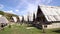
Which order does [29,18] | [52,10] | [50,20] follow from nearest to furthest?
[50,20], [52,10], [29,18]

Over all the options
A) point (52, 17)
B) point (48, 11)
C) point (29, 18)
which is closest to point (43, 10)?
point (48, 11)

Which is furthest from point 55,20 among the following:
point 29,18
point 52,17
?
point 29,18

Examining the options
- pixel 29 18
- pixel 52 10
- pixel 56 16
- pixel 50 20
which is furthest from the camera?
pixel 29 18

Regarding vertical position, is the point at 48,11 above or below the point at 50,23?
above

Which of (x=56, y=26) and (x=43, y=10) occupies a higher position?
(x=43, y=10)

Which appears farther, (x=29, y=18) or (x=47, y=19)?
(x=29, y=18)

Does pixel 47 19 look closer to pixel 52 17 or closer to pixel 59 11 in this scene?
pixel 52 17

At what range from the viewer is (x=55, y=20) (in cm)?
3020

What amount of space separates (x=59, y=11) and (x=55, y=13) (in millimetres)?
2135

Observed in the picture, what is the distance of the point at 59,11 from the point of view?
34.5 metres

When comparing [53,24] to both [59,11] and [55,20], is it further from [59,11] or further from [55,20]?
[59,11]

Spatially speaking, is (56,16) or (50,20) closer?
(50,20)

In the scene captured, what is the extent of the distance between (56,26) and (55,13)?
340cm

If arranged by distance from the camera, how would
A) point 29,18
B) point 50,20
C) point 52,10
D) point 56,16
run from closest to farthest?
1. point 50,20
2. point 56,16
3. point 52,10
4. point 29,18
